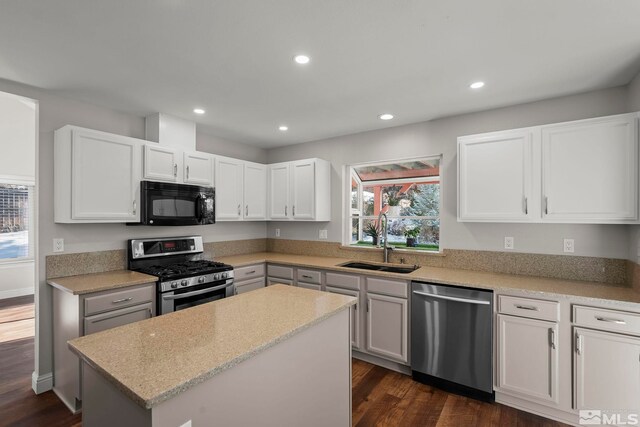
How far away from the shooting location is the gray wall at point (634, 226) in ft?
7.34

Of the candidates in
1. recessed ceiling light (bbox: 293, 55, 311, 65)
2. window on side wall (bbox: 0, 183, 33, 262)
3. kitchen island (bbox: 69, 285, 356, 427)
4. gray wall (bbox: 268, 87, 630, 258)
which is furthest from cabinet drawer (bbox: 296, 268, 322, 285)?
window on side wall (bbox: 0, 183, 33, 262)

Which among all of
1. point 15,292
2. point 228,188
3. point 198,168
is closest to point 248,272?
point 228,188

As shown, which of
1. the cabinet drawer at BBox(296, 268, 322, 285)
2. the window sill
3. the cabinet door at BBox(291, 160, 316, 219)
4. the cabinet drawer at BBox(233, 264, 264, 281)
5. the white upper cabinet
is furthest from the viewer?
the cabinet door at BBox(291, 160, 316, 219)

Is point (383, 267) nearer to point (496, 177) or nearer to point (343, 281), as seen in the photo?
point (343, 281)

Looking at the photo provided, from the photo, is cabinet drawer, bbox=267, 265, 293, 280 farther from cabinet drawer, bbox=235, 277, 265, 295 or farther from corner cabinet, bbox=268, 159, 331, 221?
corner cabinet, bbox=268, 159, 331, 221

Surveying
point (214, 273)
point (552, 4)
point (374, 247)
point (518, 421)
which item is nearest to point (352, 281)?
point (374, 247)

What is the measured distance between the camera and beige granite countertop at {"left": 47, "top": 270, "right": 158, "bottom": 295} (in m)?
2.30

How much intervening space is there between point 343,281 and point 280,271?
882mm

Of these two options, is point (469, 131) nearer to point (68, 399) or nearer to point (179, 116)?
point (179, 116)

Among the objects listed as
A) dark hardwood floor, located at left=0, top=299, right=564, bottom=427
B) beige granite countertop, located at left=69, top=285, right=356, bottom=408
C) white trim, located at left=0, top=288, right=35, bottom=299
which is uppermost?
beige granite countertop, located at left=69, top=285, right=356, bottom=408

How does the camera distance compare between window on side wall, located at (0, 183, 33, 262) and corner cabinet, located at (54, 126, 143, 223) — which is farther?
window on side wall, located at (0, 183, 33, 262)

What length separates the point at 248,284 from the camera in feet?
11.9

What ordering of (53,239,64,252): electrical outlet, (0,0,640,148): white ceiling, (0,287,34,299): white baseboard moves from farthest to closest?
(0,287,34,299): white baseboard
(53,239,64,252): electrical outlet
(0,0,640,148): white ceiling

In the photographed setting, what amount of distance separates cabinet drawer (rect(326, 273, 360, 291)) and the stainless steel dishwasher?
22.8 inches
